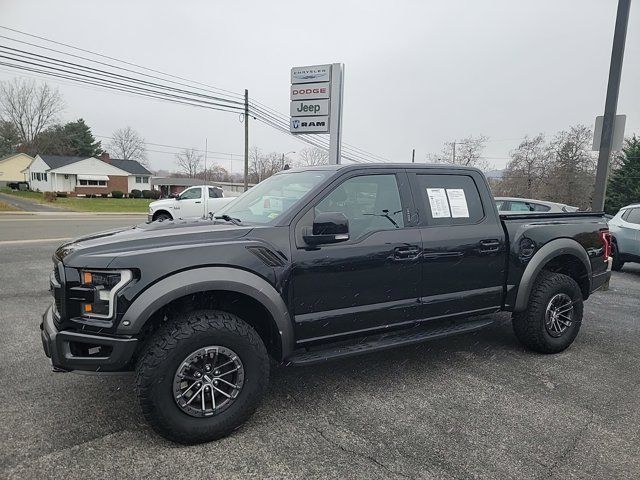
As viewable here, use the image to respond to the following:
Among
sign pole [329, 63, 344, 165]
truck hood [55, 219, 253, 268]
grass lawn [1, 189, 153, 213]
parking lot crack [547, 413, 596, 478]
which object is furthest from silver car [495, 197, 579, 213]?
grass lawn [1, 189, 153, 213]

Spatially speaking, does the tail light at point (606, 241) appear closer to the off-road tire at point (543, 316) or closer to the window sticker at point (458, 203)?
the off-road tire at point (543, 316)

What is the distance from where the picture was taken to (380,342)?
3.29m

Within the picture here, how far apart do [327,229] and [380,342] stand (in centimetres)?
104

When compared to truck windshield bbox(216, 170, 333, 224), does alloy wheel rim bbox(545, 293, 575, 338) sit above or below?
below

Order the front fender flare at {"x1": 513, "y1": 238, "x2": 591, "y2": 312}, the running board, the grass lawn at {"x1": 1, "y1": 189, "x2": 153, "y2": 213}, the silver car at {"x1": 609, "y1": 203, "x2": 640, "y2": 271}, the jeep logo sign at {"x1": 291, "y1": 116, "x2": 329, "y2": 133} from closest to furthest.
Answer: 1. the running board
2. the front fender flare at {"x1": 513, "y1": 238, "x2": 591, "y2": 312}
3. the silver car at {"x1": 609, "y1": 203, "x2": 640, "y2": 271}
4. the jeep logo sign at {"x1": 291, "y1": 116, "x2": 329, "y2": 133}
5. the grass lawn at {"x1": 1, "y1": 189, "x2": 153, "y2": 213}

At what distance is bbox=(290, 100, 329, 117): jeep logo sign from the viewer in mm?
12609

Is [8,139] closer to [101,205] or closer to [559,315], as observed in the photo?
[101,205]

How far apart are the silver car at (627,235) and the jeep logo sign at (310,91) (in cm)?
808

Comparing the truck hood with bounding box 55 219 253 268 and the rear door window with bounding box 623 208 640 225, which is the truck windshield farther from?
the rear door window with bounding box 623 208 640 225

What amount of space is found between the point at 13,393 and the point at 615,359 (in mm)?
5367

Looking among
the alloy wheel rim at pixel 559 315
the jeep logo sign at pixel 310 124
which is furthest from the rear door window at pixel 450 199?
the jeep logo sign at pixel 310 124

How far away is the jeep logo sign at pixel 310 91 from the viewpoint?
1253 centimetres

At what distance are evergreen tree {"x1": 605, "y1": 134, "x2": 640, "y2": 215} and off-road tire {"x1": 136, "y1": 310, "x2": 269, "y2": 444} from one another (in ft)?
106

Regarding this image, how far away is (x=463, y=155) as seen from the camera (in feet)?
157
